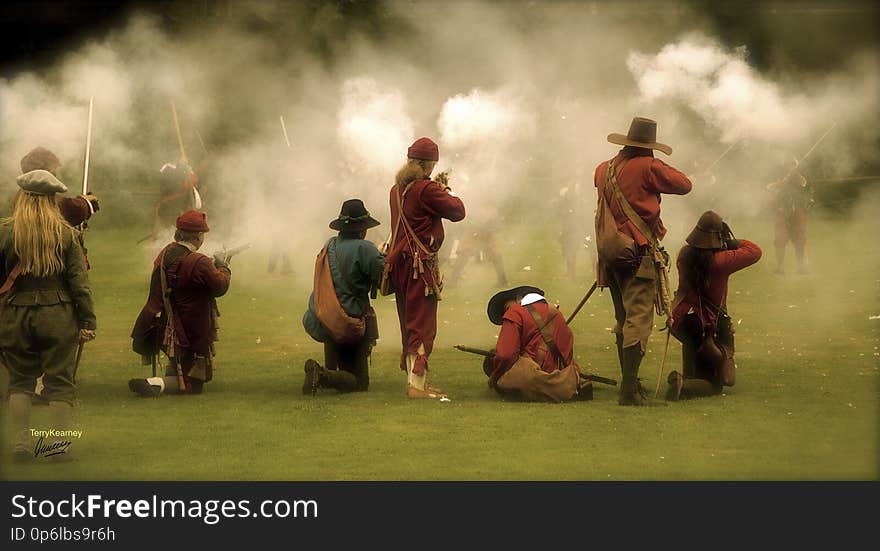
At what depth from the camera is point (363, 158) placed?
17391mm

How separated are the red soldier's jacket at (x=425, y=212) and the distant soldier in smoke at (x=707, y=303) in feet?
5.94

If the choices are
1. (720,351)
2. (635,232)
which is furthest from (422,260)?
(720,351)

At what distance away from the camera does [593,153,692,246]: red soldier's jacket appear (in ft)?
34.6

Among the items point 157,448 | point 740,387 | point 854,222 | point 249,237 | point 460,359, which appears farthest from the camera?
point 854,222

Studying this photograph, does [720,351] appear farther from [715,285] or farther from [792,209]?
[792,209]

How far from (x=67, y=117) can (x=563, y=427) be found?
832 cm

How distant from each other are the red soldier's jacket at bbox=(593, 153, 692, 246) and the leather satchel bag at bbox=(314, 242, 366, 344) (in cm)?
222

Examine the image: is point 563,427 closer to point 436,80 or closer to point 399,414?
point 399,414

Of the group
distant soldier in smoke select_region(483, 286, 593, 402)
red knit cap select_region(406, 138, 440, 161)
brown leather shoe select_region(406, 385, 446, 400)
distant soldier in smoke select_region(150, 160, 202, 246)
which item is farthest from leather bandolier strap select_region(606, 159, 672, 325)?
distant soldier in smoke select_region(150, 160, 202, 246)

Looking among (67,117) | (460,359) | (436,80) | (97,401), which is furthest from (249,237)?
(97,401)

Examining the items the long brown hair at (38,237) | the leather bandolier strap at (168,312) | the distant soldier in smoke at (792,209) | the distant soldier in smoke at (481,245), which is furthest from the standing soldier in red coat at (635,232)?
the distant soldier in smoke at (792,209)

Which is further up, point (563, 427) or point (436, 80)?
point (436, 80)

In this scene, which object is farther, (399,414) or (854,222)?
(854,222)
